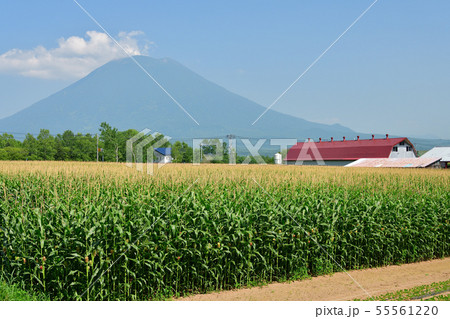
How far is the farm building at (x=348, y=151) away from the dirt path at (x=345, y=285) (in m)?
62.4

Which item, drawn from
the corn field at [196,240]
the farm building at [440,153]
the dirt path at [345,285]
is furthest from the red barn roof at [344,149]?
the dirt path at [345,285]

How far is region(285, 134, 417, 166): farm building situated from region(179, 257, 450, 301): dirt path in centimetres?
6244

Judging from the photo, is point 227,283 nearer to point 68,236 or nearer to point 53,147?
point 68,236

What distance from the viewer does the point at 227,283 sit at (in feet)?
27.5

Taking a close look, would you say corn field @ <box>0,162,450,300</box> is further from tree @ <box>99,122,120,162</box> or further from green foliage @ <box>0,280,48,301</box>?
tree @ <box>99,122,120,162</box>

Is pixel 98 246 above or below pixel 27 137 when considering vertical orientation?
below

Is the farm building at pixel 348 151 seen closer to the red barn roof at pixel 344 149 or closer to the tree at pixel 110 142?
the red barn roof at pixel 344 149

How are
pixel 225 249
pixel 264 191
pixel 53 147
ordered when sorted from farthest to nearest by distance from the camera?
1. pixel 53 147
2. pixel 264 191
3. pixel 225 249

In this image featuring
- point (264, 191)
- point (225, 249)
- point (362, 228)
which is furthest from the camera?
point (264, 191)

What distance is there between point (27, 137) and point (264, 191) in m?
85.9

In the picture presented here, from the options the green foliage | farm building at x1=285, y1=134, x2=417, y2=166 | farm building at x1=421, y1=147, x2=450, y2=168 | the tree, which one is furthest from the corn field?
farm building at x1=421, y1=147, x2=450, y2=168

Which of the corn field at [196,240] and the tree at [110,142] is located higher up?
the tree at [110,142]

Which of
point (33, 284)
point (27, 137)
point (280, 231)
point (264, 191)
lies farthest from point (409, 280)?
point (27, 137)

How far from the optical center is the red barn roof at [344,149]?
69312 mm
